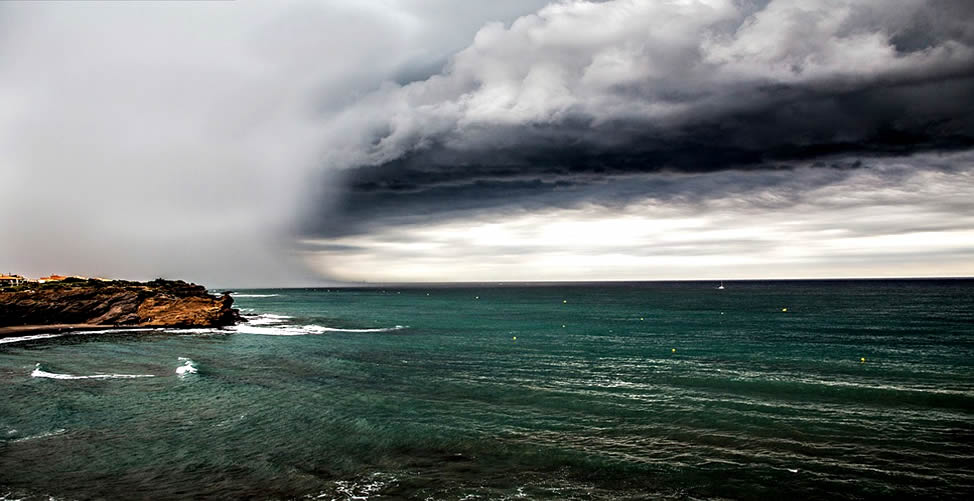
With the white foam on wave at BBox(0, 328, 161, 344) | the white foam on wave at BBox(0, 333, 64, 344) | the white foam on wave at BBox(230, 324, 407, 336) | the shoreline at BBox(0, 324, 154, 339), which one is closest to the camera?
the white foam on wave at BBox(0, 333, 64, 344)

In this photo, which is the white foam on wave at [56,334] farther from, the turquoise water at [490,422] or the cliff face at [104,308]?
the turquoise water at [490,422]

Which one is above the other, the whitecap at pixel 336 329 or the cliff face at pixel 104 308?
the cliff face at pixel 104 308

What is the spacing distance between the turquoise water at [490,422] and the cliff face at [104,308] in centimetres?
2633

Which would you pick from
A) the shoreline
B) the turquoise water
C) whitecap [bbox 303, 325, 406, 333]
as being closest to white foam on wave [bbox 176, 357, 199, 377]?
the turquoise water

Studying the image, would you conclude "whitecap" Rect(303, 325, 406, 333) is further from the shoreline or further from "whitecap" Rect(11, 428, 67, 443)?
"whitecap" Rect(11, 428, 67, 443)

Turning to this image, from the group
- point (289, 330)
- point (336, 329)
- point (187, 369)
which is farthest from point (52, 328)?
point (187, 369)

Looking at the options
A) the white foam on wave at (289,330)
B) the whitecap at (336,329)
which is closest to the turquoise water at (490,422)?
the white foam on wave at (289,330)

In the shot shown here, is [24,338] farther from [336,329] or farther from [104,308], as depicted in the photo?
[336,329]

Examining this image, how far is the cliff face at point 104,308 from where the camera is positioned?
276 feet

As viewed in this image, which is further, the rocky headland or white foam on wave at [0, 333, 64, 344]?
the rocky headland

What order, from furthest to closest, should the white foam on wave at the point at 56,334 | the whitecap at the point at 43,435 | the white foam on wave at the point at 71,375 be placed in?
the white foam on wave at the point at 56,334, the white foam on wave at the point at 71,375, the whitecap at the point at 43,435

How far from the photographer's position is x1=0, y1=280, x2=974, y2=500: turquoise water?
69.6 ft

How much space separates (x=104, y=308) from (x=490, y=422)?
87709mm

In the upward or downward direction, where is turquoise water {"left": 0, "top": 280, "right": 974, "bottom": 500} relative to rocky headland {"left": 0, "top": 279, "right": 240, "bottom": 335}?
downward
